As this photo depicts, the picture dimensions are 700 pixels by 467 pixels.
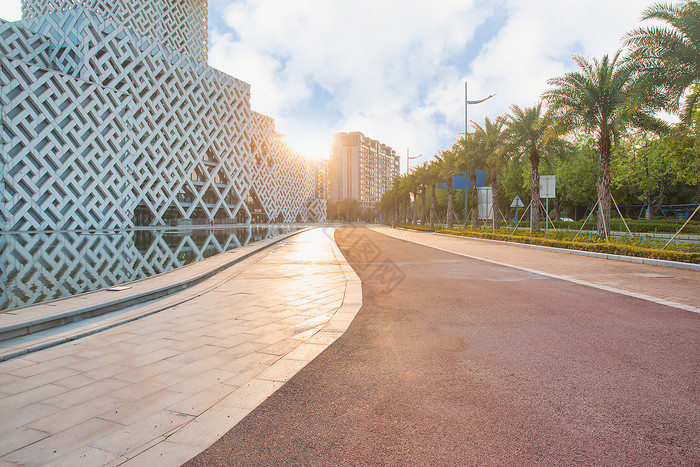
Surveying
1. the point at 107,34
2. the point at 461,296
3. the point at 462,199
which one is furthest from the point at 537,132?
the point at 107,34

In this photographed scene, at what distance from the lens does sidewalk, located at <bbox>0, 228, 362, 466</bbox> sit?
2771mm

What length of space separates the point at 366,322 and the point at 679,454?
12.5 feet

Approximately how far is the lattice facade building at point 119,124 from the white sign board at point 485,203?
44238mm

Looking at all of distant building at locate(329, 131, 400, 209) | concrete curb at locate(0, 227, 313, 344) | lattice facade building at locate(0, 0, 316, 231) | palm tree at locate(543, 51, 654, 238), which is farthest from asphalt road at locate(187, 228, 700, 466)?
distant building at locate(329, 131, 400, 209)

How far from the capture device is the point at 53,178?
148 ft

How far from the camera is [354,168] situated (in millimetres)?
187125

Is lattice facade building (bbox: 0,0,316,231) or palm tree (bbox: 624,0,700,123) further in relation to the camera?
lattice facade building (bbox: 0,0,316,231)

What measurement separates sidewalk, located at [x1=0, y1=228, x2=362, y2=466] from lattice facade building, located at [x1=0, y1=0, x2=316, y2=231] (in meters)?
48.6

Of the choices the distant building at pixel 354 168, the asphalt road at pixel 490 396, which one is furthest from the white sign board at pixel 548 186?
the distant building at pixel 354 168

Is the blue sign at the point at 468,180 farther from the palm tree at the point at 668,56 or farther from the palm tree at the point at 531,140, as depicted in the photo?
the palm tree at the point at 668,56

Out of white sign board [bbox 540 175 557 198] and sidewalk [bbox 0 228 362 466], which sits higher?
white sign board [bbox 540 175 557 198]

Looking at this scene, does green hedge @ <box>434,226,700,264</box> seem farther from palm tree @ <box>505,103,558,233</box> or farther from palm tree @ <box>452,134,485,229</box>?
palm tree @ <box>452,134,485,229</box>

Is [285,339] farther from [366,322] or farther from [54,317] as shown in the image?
[54,317]

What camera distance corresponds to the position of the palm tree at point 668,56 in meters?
14.4
